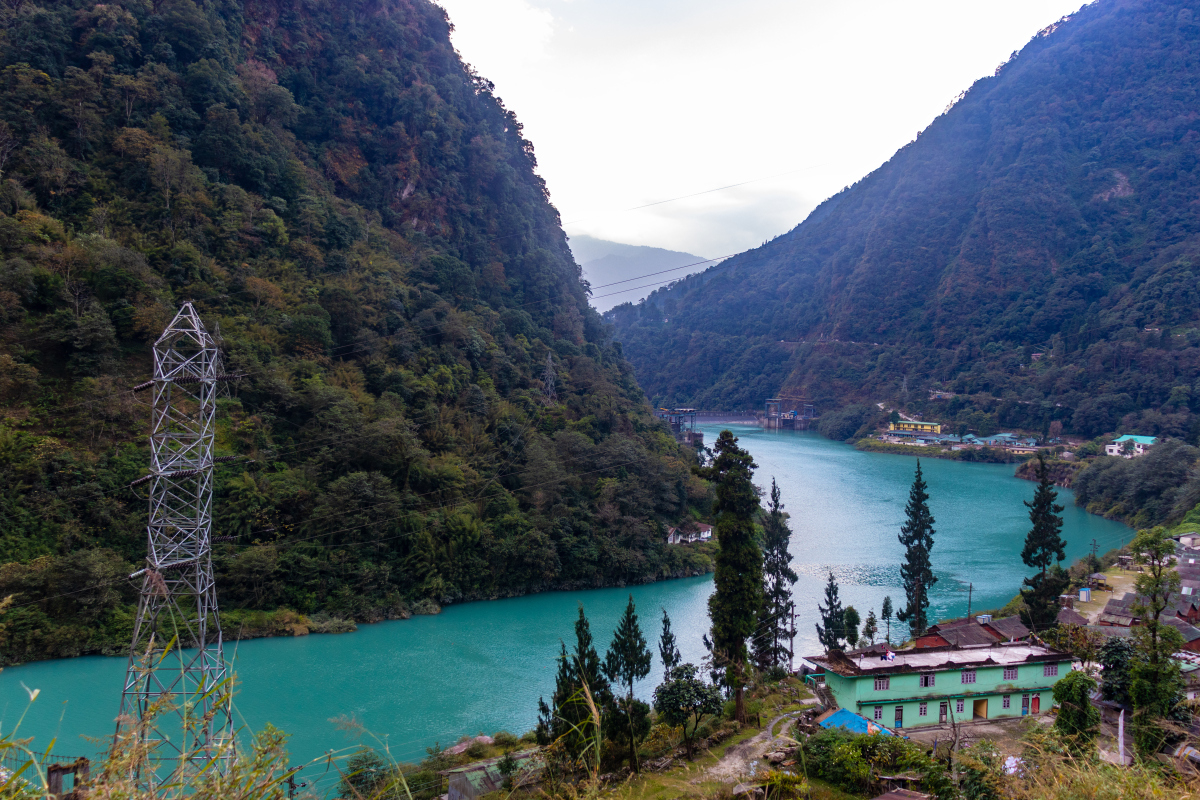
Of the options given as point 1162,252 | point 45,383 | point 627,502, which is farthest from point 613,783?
point 1162,252

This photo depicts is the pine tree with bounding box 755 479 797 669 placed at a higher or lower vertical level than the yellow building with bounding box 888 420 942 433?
lower

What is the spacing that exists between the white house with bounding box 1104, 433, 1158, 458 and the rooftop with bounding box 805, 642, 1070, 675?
25.6 meters

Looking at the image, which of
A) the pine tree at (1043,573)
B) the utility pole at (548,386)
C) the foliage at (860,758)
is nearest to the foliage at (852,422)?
the utility pole at (548,386)

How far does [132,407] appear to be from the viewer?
14.3m

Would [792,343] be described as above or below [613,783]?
above

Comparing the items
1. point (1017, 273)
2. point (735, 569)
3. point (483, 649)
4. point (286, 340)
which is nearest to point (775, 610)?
point (735, 569)

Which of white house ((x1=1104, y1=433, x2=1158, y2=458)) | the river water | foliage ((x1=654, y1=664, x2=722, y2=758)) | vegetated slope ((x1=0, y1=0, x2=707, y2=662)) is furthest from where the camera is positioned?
white house ((x1=1104, y1=433, x2=1158, y2=458))

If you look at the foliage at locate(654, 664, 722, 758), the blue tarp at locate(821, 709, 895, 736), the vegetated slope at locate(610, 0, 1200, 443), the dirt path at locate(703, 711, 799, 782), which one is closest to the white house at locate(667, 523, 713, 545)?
the dirt path at locate(703, 711, 799, 782)

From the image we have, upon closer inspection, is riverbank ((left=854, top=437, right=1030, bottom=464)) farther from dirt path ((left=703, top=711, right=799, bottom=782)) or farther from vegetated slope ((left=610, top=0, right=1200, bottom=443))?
dirt path ((left=703, top=711, right=799, bottom=782))

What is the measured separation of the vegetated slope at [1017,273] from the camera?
3997 centimetres

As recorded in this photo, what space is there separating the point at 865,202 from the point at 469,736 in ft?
254

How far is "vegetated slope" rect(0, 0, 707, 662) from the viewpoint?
13.6 m

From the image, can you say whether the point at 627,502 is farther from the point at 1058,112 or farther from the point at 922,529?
the point at 1058,112

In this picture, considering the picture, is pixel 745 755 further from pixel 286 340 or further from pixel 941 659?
pixel 286 340
